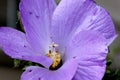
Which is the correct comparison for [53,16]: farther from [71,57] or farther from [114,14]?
[114,14]

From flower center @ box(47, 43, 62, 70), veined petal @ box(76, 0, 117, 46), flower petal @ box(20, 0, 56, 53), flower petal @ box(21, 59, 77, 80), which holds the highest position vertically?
veined petal @ box(76, 0, 117, 46)

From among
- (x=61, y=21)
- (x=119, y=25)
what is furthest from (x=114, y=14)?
(x=61, y=21)

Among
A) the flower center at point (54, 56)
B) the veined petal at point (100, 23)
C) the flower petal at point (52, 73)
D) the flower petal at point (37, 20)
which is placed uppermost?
the veined petal at point (100, 23)

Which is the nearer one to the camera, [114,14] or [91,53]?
[91,53]

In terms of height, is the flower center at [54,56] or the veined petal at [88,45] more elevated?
the veined petal at [88,45]
